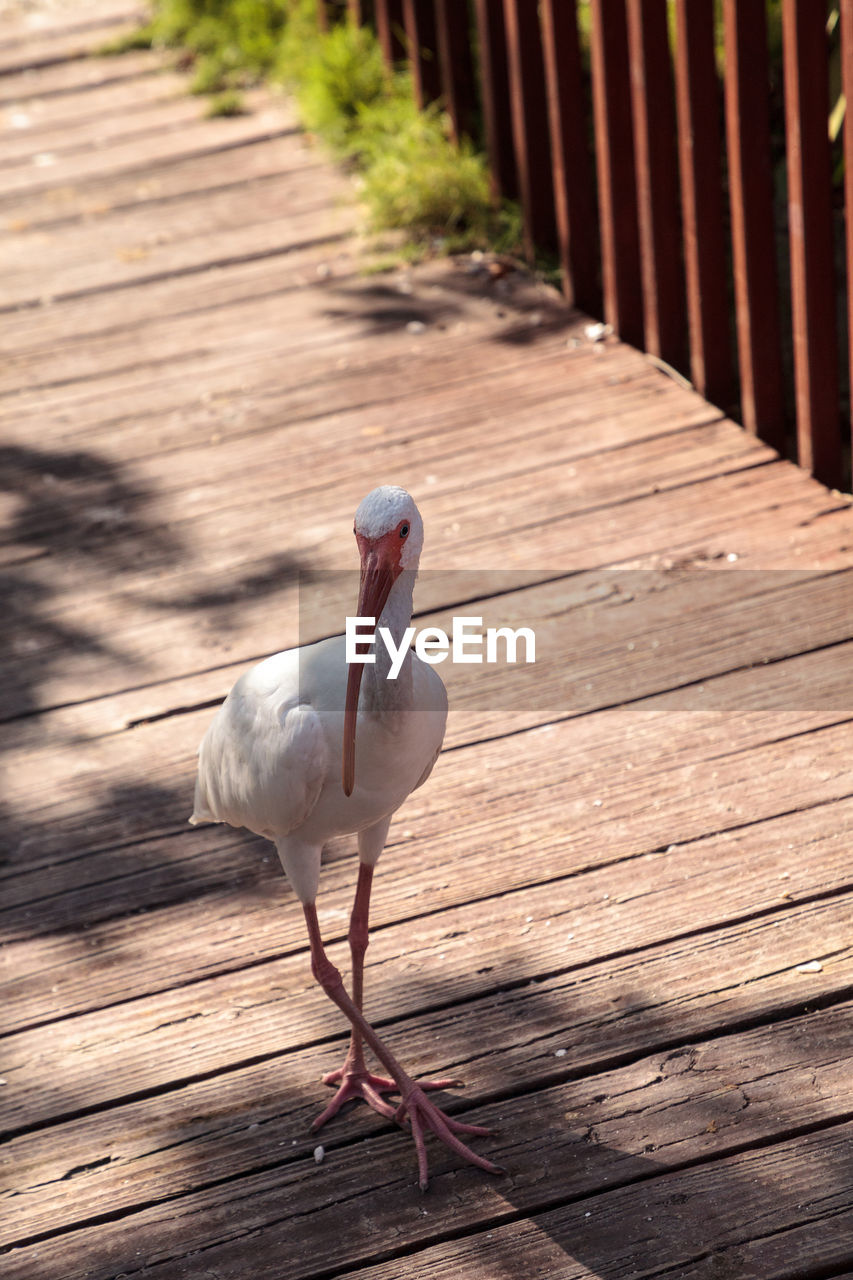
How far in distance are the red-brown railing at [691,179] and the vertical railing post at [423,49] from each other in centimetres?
21

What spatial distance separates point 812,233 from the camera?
156 inches

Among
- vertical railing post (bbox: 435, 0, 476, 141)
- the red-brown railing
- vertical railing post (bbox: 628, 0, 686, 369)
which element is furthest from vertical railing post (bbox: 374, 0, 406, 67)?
vertical railing post (bbox: 628, 0, 686, 369)

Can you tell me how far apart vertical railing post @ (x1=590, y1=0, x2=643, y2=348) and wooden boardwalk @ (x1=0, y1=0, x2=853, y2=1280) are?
0.52 feet

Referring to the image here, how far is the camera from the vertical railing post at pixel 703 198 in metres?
4.24

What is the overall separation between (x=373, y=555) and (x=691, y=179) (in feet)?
8.42

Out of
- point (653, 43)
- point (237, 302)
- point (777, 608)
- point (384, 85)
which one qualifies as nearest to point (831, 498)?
point (777, 608)

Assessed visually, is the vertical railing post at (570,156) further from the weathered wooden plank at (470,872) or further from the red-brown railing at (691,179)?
the weathered wooden plank at (470,872)

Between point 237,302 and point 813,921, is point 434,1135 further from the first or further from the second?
point 237,302

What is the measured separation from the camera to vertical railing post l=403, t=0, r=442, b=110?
6059 mm

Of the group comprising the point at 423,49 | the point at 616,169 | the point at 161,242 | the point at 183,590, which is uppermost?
the point at 423,49

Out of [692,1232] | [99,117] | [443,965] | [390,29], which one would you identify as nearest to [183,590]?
[443,965]

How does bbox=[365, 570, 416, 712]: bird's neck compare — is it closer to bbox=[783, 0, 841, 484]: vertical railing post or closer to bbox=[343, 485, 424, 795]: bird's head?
bbox=[343, 485, 424, 795]: bird's head

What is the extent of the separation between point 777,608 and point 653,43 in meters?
1.88

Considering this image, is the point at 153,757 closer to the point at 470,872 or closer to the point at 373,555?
the point at 470,872
